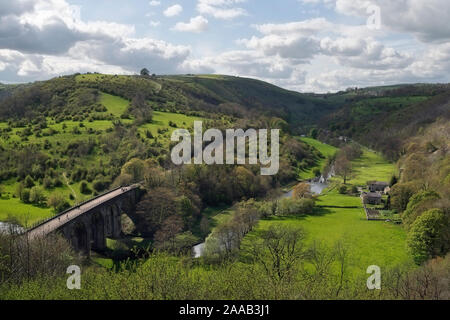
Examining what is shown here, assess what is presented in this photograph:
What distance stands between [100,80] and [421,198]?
466ft

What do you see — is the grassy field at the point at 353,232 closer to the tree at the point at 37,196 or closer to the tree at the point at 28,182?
the tree at the point at 37,196

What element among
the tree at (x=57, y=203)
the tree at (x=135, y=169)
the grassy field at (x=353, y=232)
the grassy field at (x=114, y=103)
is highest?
the grassy field at (x=114, y=103)

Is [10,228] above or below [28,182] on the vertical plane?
above

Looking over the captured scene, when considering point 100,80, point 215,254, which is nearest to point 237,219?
point 215,254

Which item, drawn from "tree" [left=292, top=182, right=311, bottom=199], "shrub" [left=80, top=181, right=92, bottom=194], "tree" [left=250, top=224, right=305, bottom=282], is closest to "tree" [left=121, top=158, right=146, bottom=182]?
"shrub" [left=80, top=181, right=92, bottom=194]

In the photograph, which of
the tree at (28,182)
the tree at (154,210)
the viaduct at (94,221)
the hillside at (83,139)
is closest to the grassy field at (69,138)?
the hillside at (83,139)

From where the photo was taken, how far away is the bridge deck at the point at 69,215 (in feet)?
143

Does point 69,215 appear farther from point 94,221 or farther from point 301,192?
point 301,192

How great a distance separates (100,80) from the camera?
6427 inches

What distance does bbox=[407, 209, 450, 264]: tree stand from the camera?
4725 cm

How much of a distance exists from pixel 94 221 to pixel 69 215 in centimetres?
721

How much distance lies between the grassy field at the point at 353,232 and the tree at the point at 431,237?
1.99 meters

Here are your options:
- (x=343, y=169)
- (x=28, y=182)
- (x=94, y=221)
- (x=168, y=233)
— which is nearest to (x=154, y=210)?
(x=168, y=233)

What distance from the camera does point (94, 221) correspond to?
192ft
